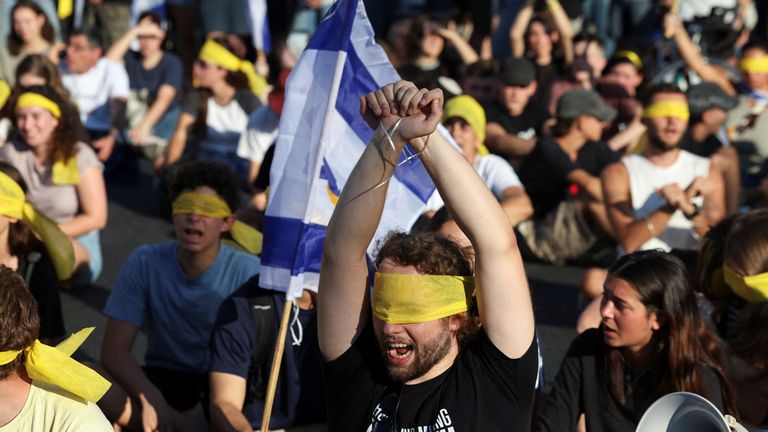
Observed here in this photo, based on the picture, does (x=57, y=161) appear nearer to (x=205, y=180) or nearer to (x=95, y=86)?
(x=205, y=180)

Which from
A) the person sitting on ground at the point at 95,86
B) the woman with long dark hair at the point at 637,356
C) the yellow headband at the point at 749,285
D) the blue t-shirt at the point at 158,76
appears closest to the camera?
the woman with long dark hair at the point at 637,356

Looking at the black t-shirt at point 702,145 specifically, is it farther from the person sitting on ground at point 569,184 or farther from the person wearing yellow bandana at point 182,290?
the person wearing yellow bandana at point 182,290

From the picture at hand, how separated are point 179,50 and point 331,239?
382 inches

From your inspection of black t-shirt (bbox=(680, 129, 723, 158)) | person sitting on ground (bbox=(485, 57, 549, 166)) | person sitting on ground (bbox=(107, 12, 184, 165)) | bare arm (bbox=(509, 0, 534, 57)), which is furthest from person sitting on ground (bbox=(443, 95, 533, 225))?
person sitting on ground (bbox=(107, 12, 184, 165))

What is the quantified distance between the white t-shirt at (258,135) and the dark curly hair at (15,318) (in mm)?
5227

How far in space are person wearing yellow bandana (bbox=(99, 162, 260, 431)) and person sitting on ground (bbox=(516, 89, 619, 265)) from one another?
306 centimetres

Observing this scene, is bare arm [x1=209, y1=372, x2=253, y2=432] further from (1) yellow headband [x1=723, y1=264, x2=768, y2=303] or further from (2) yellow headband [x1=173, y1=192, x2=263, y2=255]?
(1) yellow headband [x1=723, y1=264, x2=768, y2=303]

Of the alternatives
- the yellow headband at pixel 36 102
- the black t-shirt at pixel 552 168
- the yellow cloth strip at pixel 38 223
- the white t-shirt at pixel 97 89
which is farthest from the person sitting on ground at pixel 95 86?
the yellow cloth strip at pixel 38 223

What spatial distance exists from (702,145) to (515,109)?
1.76m

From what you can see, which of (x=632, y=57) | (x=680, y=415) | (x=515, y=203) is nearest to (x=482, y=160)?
(x=515, y=203)

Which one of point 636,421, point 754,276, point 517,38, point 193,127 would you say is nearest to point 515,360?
point 636,421

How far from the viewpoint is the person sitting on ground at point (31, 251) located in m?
4.92

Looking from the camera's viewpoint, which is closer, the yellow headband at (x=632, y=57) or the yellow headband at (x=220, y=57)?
the yellow headband at (x=220, y=57)

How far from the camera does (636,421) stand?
13.2ft
